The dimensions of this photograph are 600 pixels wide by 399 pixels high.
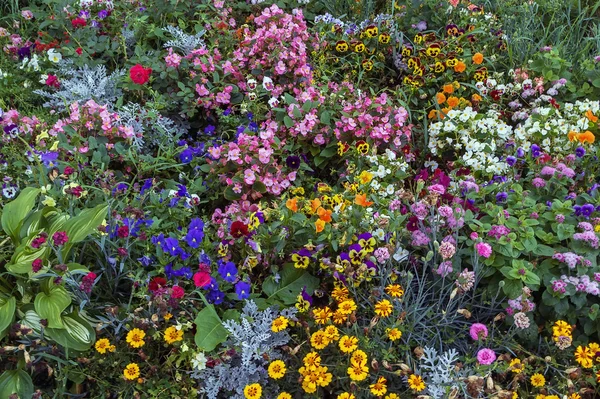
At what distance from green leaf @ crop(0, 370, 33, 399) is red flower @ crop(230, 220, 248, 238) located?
0.86m

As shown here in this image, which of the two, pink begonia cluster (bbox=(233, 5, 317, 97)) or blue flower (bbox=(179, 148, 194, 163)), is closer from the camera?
blue flower (bbox=(179, 148, 194, 163))

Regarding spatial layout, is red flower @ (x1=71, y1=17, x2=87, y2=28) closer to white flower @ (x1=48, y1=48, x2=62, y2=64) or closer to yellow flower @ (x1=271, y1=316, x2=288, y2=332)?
white flower @ (x1=48, y1=48, x2=62, y2=64)

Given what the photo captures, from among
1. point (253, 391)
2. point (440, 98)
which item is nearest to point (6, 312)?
point (253, 391)

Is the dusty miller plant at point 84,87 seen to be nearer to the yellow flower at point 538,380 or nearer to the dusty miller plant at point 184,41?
the dusty miller plant at point 184,41

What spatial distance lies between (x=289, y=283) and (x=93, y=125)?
127cm

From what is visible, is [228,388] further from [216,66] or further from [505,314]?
[216,66]

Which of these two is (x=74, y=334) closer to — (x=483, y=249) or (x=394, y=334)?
(x=394, y=334)

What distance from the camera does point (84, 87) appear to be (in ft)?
10.5

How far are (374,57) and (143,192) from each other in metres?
1.87

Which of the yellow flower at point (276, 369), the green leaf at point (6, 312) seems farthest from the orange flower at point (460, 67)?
the green leaf at point (6, 312)

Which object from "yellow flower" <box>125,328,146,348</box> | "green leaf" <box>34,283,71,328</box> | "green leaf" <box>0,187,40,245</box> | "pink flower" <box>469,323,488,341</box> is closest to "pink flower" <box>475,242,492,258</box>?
"pink flower" <box>469,323,488,341</box>

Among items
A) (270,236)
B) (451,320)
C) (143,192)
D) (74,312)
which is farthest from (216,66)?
(451,320)

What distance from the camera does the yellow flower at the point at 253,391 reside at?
1.91m

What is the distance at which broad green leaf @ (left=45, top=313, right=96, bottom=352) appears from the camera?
2.02m
